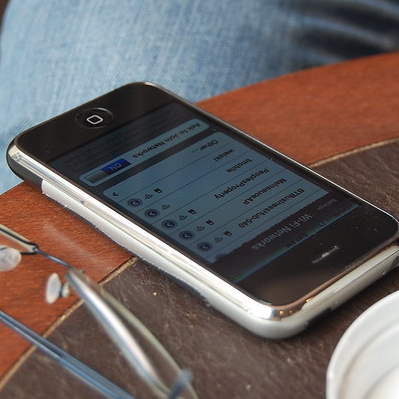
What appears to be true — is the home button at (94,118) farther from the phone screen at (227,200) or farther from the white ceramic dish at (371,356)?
the white ceramic dish at (371,356)

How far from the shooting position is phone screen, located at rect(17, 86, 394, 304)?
0.40m

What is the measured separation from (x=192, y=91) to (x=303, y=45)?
0.37ft

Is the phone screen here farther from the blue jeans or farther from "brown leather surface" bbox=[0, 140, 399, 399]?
the blue jeans

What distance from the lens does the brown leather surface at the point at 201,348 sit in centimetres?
36

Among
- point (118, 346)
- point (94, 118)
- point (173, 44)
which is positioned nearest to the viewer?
point (118, 346)

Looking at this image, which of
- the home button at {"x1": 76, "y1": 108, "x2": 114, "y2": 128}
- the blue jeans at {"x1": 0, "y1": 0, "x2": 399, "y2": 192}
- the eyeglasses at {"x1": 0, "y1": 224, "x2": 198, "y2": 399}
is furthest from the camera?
the blue jeans at {"x1": 0, "y1": 0, "x2": 399, "y2": 192}

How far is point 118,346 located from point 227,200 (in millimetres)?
114

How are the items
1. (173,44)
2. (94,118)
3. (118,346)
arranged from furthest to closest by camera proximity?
(173,44), (94,118), (118,346)

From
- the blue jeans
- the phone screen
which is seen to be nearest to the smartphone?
the phone screen

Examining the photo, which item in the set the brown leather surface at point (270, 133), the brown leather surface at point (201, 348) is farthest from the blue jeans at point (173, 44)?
the brown leather surface at point (201, 348)

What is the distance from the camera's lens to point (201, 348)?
1.22 feet

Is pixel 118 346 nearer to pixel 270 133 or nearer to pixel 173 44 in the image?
pixel 270 133

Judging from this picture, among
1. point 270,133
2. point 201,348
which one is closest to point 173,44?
point 270,133

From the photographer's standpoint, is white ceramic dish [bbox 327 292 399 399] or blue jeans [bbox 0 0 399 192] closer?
white ceramic dish [bbox 327 292 399 399]
